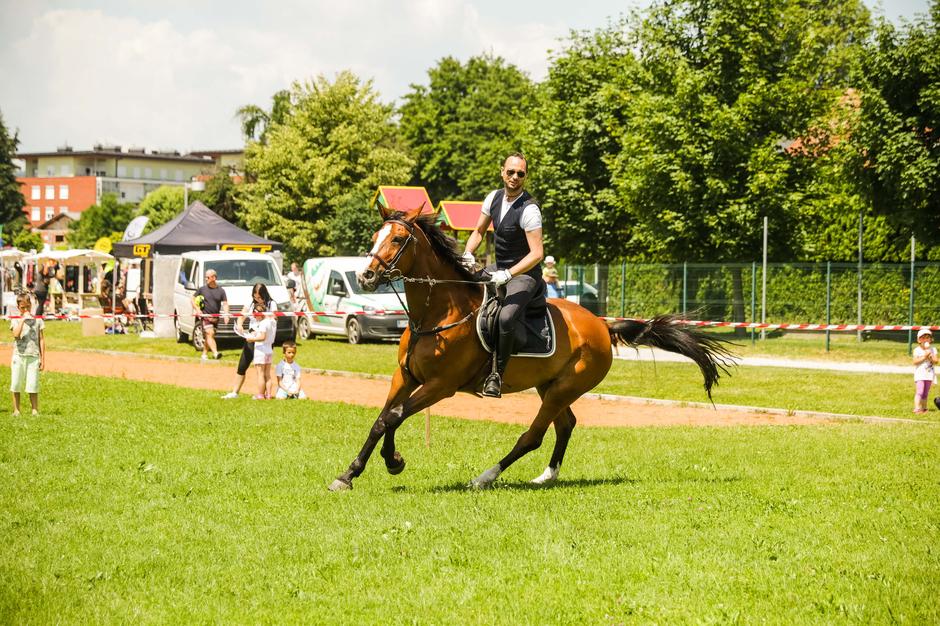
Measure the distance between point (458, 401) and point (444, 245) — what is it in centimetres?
945

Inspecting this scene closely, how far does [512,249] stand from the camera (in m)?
9.80

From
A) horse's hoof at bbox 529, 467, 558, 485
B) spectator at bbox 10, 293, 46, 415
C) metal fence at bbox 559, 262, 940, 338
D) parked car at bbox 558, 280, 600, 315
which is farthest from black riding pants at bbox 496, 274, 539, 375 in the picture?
parked car at bbox 558, 280, 600, 315

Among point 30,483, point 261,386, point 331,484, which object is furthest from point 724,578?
point 261,386

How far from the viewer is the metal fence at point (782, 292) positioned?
96.8 ft

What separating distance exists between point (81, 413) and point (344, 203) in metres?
46.0

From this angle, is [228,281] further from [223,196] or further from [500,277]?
[223,196]

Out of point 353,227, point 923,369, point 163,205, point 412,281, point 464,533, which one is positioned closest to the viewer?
point 464,533

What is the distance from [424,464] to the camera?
443 inches

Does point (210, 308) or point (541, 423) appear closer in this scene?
point (541, 423)

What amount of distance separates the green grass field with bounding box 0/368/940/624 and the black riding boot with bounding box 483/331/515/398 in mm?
889

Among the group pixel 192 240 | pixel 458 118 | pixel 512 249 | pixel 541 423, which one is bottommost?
pixel 541 423

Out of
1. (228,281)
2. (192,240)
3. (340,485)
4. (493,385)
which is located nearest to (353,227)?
(192,240)

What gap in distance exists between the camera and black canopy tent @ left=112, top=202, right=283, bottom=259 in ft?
120

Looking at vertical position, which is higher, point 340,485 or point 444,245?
point 444,245
